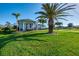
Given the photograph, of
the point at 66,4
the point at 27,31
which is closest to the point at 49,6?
the point at 66,4

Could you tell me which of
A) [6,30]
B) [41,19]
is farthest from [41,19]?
[6,30]

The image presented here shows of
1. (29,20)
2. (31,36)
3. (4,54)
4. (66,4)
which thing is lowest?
(4,54)

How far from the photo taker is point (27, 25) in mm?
2465

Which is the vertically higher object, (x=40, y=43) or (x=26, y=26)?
(x=26, y=26)

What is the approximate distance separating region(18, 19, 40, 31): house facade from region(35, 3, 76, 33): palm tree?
126mm

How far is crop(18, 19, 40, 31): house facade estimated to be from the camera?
2441mm

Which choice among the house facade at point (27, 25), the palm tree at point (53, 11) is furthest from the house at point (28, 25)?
the palm tree at point (53, 11)

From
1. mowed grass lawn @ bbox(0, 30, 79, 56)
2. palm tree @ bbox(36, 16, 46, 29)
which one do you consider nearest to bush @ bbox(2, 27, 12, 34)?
mowed grass lawn @ bbox(0, 30, 79, 56)

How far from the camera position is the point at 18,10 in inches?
95.4

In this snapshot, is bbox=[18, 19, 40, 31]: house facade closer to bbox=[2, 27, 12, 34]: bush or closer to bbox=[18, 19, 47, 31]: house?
bbox=[18, 19, 47, 31]: house

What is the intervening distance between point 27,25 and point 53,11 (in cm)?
30

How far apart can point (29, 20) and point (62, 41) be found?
1.31ft

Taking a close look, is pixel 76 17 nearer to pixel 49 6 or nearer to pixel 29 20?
pixel 49 6

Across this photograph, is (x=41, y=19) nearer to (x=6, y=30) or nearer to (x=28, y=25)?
(x=28, y=25)
